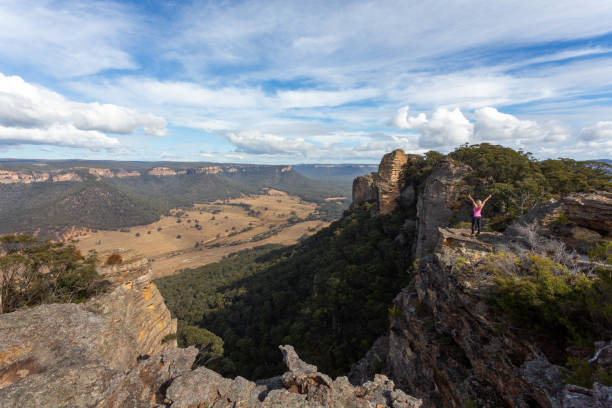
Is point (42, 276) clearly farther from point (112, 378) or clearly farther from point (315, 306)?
point (315, 306)

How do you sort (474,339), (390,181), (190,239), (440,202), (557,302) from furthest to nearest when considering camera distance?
1. (190,239)
2. (390,181)
3. (440,202)
4. (474,339)
5. (557,302)

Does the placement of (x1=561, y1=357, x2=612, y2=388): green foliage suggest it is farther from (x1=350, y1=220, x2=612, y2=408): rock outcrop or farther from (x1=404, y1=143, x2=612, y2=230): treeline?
(x1=404, y1=143, x2=612, y2=230): treeline

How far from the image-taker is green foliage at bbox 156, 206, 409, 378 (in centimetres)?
2419

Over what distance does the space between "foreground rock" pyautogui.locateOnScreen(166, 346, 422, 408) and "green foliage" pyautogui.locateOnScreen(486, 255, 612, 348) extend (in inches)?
200

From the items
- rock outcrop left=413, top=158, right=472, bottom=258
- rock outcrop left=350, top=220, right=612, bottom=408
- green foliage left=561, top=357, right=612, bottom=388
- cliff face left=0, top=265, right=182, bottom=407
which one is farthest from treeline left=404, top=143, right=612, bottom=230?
cliff face left=0, top=265, right=182, bottom=407

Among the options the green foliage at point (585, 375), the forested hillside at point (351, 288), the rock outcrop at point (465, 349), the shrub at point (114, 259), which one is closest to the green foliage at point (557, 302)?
the rock outcrop at point (465, 349)

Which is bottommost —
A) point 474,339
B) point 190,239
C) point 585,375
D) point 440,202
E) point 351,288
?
point 190,239

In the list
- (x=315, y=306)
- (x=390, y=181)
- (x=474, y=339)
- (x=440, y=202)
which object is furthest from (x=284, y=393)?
(x=390, y=181)

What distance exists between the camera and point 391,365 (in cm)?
1423

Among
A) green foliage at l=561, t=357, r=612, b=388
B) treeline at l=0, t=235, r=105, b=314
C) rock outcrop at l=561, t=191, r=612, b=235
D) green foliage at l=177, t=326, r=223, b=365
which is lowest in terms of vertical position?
green foliage at l=177, t=326, r=223, b=365

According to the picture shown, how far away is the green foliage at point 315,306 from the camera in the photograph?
24194 mm

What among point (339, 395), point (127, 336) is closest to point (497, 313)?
point (339, 395)

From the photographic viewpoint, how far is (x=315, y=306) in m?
29.8

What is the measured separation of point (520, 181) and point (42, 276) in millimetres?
42266
